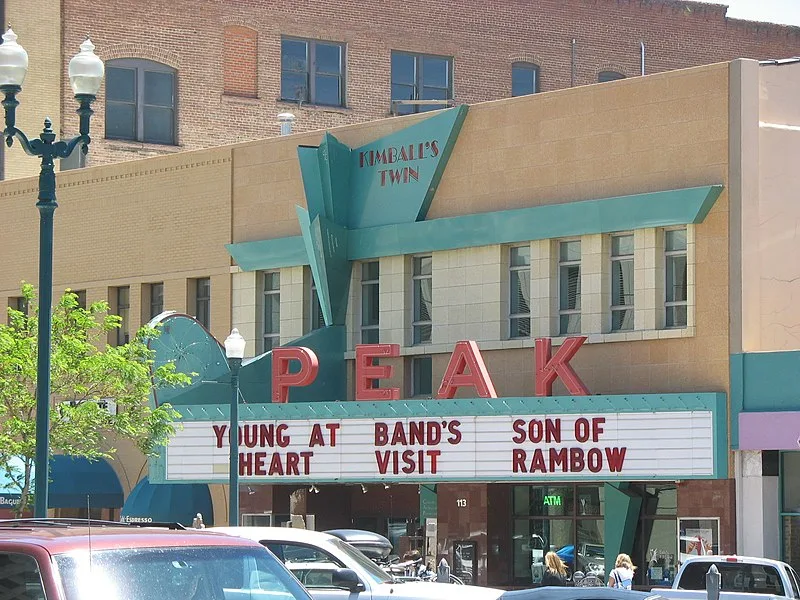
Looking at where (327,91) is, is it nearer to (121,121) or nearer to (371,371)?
(121,121)

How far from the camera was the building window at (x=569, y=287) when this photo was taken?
3047cm

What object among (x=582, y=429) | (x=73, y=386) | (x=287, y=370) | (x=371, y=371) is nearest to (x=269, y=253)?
(x=287, y=370)

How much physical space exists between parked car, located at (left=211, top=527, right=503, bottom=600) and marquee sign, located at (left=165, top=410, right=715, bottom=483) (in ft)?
39.4

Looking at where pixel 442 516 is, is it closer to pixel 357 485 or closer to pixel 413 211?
pixel 357 485

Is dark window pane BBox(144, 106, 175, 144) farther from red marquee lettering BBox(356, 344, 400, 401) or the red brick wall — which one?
red marquee lettering BBox(356, 344, 400, 401)

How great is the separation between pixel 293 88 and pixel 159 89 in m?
3.81

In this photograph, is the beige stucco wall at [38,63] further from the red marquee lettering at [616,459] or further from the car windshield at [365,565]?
the car windshield at [365,565]

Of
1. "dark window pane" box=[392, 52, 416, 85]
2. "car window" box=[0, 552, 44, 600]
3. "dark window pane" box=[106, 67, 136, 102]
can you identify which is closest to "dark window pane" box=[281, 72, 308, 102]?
"dark window pane" box=[392, 52, 416, 85]

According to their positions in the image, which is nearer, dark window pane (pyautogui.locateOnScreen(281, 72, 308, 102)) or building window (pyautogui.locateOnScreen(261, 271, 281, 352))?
building window (pyautogui.locateOnScreen(261, 271, 281, 352))

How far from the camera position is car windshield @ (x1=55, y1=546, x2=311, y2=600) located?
7.79 metres

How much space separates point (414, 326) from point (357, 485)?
145 inches

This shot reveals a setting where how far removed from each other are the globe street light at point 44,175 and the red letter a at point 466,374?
12.0 metres

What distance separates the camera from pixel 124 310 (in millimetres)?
38688

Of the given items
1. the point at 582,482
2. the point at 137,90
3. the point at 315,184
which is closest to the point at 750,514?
the point at 582,482
